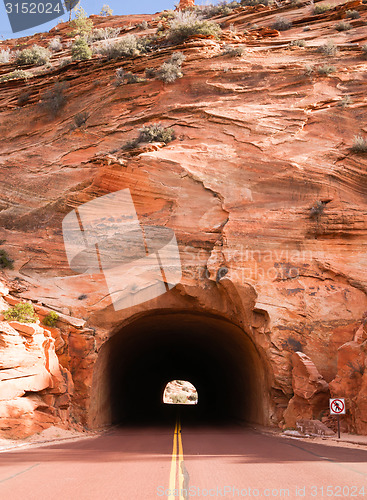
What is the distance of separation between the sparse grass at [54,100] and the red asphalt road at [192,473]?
20.4 metres

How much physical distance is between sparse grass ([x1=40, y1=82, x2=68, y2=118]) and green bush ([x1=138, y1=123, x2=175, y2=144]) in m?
6.72

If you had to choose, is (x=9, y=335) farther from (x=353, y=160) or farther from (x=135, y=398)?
(x=135, y=398)

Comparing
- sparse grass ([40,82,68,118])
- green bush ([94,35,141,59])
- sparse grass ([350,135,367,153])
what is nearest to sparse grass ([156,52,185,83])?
green bush ([94,35,141,59])

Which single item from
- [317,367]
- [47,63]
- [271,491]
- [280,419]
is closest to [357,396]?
[317,367]

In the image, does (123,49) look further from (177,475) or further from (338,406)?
(177,475)

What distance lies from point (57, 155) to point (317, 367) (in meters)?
16.7

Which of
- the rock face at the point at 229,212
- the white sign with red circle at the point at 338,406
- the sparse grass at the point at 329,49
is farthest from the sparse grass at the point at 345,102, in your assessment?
the white sign with red circle at the point at 338,406

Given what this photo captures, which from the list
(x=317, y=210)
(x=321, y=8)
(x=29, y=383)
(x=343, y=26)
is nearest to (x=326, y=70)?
(x=343, y=26)

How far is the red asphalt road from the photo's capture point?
608 centimetres

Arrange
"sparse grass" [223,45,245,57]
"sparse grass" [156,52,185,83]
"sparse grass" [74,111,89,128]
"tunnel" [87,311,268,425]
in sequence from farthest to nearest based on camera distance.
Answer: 1. "sparse grass" [223,45,245,57]
2. "sparse grass" [74,111,89,128]
3. "sparse grass" [156,52,185,83]
4. "tunnel" [87,311,268,425]

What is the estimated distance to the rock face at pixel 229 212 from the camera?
1717 centimetres

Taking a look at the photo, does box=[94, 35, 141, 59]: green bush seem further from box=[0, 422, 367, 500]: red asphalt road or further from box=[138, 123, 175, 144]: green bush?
box=[0, 422, 367, 500]: red asphalt road

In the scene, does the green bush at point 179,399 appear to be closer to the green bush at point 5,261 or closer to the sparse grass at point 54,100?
the sparse grass at point 54,100

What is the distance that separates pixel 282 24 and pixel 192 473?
29.7 meters
